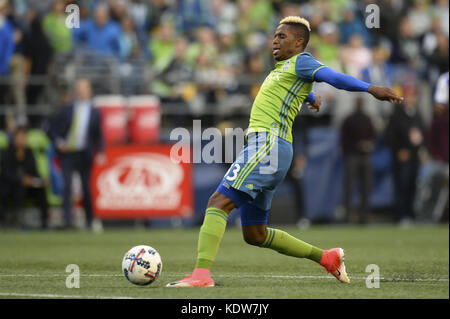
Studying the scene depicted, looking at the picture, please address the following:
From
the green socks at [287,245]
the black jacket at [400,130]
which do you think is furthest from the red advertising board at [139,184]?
the green socks at [287,245]

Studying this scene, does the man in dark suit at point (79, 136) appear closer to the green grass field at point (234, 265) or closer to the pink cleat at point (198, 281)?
the green grass field at point (234, 265)

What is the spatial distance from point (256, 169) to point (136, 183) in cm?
979

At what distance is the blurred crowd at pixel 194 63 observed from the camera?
17.5m

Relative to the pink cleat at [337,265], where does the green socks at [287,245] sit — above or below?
above

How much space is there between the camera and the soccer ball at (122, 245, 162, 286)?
290 inches

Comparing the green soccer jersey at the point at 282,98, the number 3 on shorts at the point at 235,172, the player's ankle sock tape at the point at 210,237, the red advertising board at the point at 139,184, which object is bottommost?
the red advertising board at the point at 139,184

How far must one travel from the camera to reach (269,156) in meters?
7.43

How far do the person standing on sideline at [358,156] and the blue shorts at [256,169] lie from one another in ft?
32.6

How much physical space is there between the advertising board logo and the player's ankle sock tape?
9740 mm

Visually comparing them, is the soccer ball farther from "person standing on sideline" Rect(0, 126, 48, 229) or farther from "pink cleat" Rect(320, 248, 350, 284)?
"person standing on sideline" Rect(0, 126, 48, 229)
